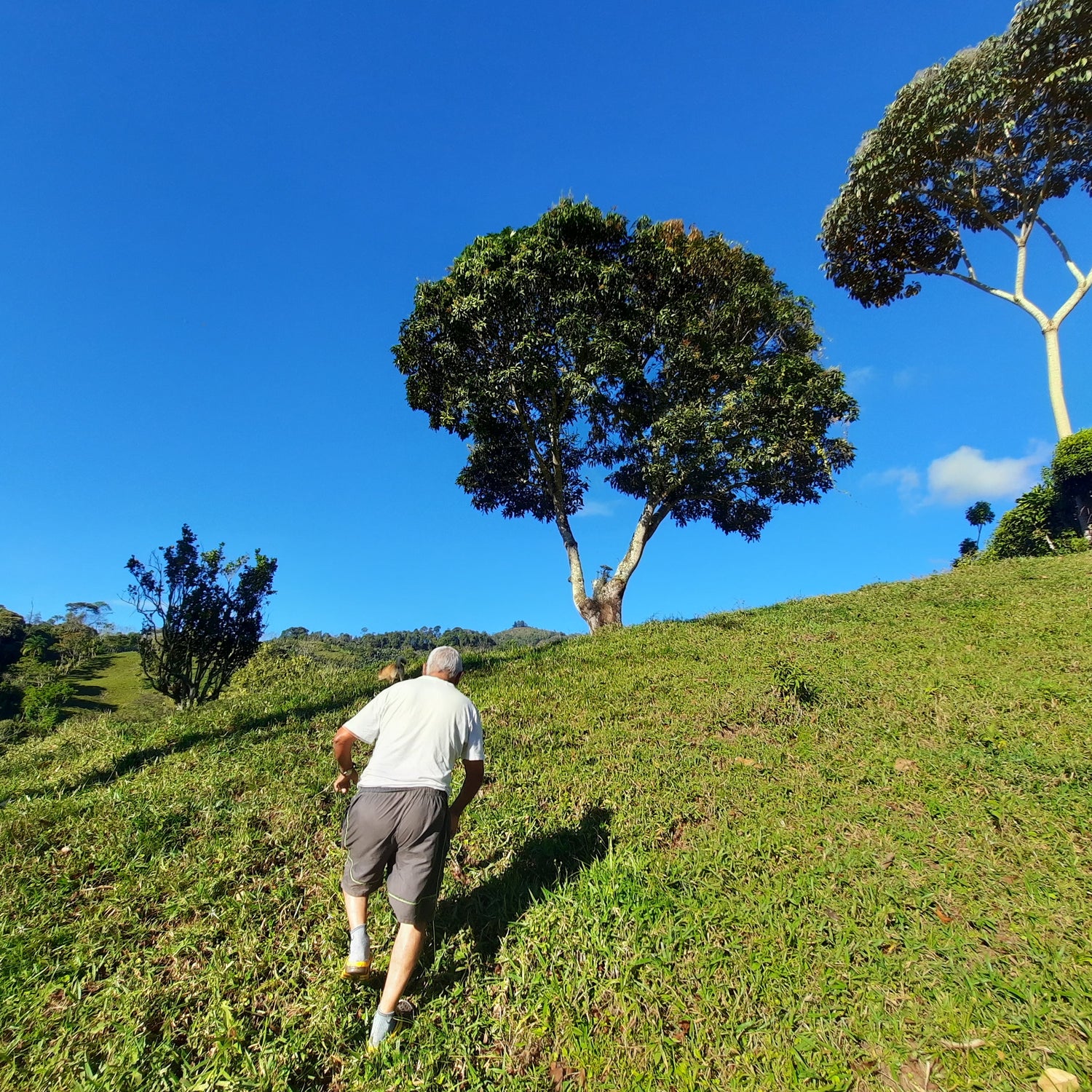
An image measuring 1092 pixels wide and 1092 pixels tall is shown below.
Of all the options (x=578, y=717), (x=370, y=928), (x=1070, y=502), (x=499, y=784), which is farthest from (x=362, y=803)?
(x=1070, y=502)

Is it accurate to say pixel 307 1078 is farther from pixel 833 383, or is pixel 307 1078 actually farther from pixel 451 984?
pixel 833 383

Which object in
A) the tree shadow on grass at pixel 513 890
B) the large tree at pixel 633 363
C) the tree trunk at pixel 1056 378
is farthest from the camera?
the tree trunk at pixel 1056 378

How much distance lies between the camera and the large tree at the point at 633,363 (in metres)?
14.0

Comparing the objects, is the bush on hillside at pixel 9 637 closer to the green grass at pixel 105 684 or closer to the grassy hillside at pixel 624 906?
the green grass at pixel 105 684

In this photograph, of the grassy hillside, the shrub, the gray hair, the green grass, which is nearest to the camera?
the grassy hillside

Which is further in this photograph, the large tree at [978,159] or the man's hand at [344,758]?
the large tree at [978,159]

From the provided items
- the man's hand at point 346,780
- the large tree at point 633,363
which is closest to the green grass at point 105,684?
the large tree at point 633,363

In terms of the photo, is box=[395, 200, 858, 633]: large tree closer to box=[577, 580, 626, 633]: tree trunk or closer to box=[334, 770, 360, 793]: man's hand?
box=[577, 580, 626, 633]: tree trunk

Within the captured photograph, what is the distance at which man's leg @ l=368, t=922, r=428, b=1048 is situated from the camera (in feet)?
9.43

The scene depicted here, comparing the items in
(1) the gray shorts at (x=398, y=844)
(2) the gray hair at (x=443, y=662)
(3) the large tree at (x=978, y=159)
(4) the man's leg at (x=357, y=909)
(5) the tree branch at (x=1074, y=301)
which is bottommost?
Result: (4) the man's leg at (x=357, y=909)

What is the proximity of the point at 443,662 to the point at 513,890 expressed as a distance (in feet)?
6.13

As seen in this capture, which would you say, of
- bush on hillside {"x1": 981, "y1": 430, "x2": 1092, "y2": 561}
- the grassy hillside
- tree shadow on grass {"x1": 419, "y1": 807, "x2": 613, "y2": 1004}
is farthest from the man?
bush on hillside {"x1": 981, "y1": 430, "x2": 1092, "y2": 561}

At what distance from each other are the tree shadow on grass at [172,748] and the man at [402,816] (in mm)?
4670

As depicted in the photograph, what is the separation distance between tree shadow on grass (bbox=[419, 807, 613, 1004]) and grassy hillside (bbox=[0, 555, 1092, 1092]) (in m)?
0.03
